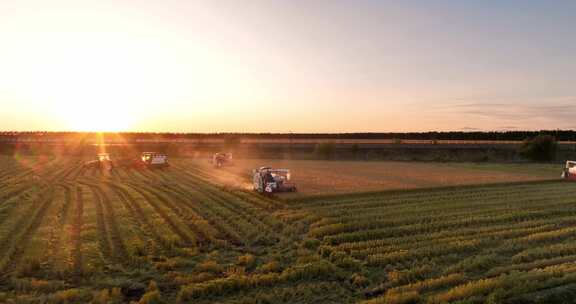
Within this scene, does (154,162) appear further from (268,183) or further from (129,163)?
(268,183)

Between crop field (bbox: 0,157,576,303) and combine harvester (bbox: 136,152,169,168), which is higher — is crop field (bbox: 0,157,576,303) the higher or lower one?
the lower one

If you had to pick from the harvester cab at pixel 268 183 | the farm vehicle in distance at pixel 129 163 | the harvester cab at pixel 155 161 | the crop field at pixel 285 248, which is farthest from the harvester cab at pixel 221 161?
the crop field at pixel 285 248

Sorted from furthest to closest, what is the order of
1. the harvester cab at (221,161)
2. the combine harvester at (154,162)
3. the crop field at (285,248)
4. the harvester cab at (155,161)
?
the harvester cab at (221,161) < the harvester cab at (155,161) < the combine harvester at (154,162) < the crop field at (285,248)

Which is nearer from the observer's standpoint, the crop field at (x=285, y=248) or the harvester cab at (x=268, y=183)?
the crop field at (x=285, y=248)

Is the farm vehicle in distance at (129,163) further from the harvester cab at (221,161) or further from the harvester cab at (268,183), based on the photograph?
the harvester cab at (268,183)

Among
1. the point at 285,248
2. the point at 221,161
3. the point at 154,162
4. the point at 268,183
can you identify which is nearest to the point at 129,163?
the point at 154,162

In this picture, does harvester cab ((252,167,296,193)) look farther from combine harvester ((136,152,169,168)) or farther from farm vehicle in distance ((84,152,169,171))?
farm vehicle in distance ((84,152,169,171))

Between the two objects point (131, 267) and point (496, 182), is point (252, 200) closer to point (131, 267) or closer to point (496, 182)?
point (131, 267)

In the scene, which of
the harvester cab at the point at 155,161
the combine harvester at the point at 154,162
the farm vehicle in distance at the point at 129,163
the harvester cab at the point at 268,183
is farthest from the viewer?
the harvester cab at the point at 155,161

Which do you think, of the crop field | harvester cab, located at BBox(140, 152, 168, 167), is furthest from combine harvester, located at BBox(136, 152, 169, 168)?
the crop field
